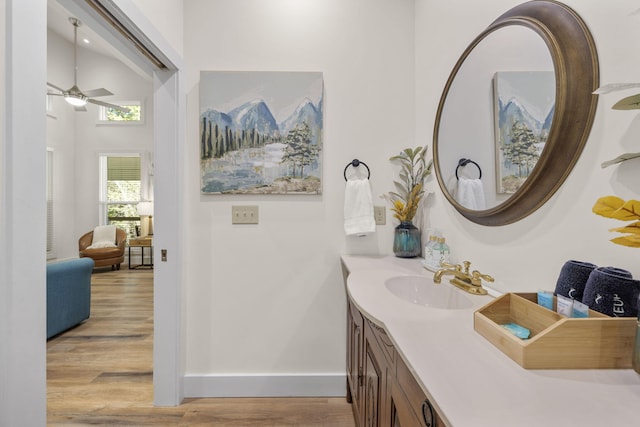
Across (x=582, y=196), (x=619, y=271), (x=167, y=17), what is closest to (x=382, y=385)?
(x=619, y=271)

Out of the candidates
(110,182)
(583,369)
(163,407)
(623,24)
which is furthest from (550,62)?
(110,182)

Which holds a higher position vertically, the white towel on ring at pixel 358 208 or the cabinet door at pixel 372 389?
the white towel on ring at pixel 358 208

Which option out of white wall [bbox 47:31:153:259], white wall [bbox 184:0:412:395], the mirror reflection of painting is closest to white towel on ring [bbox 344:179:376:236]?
white wall [bbox 184:0:412:395]

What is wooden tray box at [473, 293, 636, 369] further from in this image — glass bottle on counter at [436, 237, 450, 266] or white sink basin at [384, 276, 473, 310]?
glass bottle on counter at [436, 237, 450, 266]

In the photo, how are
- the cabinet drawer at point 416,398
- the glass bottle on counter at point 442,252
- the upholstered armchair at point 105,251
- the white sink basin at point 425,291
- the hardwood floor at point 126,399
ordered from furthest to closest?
the upholstered armchair at point 105,251, the hardwood floor at point 126,399, the glass bottle on counter at point 442,252, the white sink basin at point 425,291, the cabinet drawer at point 416,398

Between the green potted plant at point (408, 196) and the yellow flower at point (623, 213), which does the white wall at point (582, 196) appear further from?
the green potted plant at point (408, 196)

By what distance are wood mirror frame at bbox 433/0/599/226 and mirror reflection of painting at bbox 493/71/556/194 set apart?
32 mm

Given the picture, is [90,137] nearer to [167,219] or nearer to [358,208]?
[167,219]

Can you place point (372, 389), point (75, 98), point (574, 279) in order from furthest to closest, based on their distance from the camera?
point (75, 98), point (372, 389), point (574, 279)

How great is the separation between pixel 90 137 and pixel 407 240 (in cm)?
639

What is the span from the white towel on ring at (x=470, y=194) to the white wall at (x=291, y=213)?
0.57 m

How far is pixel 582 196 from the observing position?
0.79m

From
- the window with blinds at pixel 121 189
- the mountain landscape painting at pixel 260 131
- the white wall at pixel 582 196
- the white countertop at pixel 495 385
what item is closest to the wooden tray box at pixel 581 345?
the white countertop at pixel 495 385

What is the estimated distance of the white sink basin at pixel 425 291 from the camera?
117 centimetres
